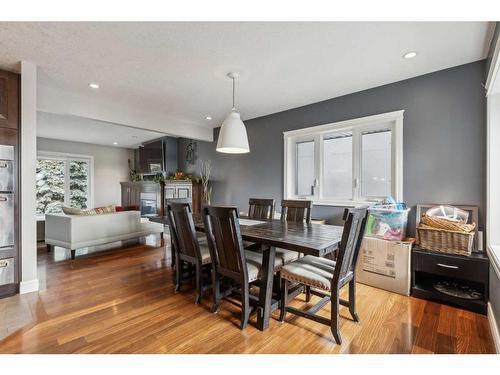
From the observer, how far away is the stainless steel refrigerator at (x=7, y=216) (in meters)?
2.56

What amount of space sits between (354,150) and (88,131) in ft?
19.1

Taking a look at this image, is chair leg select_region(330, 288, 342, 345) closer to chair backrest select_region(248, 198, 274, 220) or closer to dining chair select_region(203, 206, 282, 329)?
dining chair select_region(203, 206, 282, 329)

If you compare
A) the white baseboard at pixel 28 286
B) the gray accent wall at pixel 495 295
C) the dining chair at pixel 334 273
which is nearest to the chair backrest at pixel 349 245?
the dining chair at pixel 334 273

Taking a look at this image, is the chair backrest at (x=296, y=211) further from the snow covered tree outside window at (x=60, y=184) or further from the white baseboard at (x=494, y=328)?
the snow covered tree outside window at (x=60, y=184)

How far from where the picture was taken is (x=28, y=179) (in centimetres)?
267

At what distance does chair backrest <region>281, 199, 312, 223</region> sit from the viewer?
309 centimetres

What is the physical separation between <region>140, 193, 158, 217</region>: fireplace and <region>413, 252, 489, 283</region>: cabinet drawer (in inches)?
212

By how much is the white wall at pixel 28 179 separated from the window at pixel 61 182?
16.0 ft

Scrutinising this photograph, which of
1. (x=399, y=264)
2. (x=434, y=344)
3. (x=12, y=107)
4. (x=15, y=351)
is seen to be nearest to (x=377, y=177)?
(x=399, y=264)

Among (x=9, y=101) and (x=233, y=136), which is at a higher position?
(x=9, y=101)

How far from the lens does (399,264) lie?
2662 millimetres

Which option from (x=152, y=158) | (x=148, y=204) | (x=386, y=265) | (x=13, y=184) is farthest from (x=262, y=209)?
(x=152, y=158)

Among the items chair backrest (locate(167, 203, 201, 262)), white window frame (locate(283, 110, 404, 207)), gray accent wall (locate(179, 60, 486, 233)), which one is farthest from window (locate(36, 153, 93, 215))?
white window frame (locate(283, 110, 404, 207))

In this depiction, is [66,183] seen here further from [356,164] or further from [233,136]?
[356,164]
